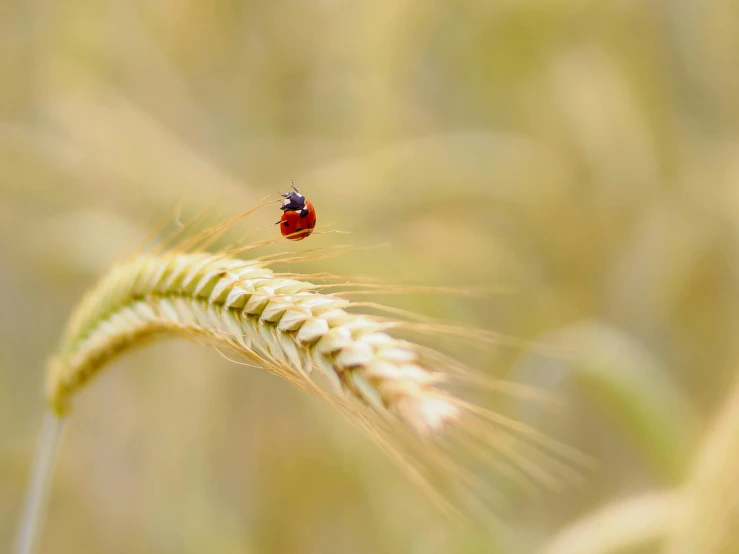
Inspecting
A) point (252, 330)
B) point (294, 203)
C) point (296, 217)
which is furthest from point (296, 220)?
point (252, 330)

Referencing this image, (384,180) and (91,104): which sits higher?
(91,104)

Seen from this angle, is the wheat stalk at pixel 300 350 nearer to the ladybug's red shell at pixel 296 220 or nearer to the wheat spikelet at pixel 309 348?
the wheat spikelet at pixel 309 348

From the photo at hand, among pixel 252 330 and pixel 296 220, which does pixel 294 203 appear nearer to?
pixel 296 220

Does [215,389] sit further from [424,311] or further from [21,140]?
[21,140]

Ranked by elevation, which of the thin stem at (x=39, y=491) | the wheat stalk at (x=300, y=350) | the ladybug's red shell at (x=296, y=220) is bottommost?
the thin stem at (x=39, y=491)

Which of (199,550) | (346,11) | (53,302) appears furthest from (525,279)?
(53,302)

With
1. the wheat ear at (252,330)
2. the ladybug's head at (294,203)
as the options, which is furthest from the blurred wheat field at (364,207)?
the wheat ear at (252,330)

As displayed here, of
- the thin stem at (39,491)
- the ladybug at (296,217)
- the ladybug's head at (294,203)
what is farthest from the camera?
the ladybug's head at (294,203)
